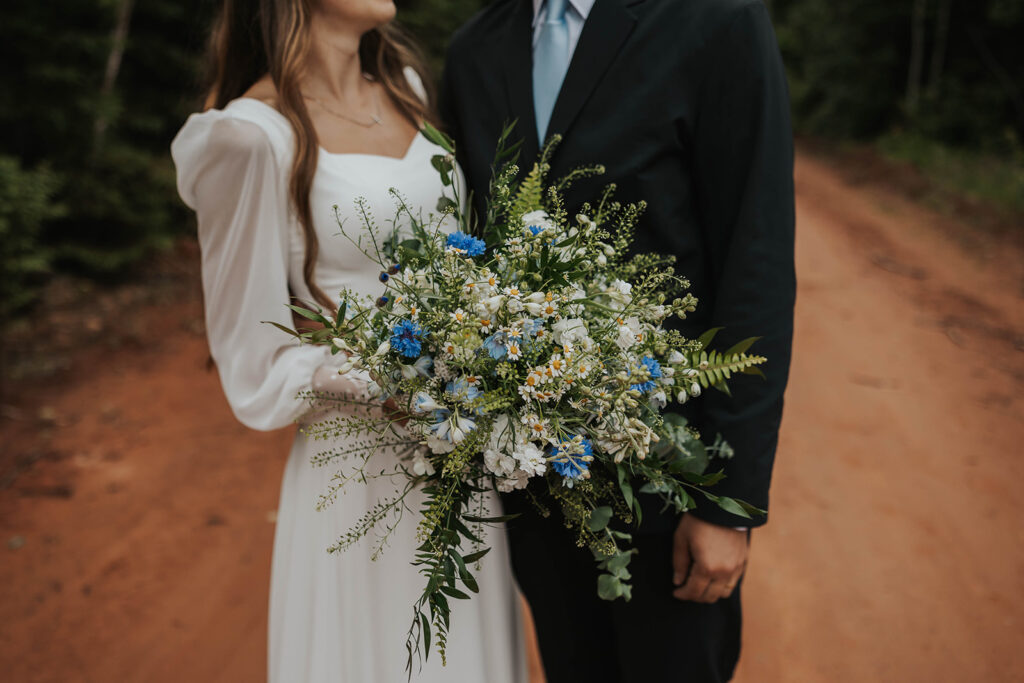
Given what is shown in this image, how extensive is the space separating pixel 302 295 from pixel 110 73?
20.7ft

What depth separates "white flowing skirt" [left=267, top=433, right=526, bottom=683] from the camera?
1.95m

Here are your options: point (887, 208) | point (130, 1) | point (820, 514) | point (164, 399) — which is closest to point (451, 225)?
point (820, 514)

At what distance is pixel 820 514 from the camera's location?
408cm

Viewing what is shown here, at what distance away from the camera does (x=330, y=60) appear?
2.25 m

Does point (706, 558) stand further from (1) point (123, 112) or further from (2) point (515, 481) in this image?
(1) point (123, 112)

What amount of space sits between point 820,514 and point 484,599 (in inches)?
110

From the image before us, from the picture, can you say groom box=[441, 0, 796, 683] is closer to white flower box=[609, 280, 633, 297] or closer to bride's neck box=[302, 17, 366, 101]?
white flower box=[609, 280, 633, 297]

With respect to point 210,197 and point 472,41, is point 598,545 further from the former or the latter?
point 472,41

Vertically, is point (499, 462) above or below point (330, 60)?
below

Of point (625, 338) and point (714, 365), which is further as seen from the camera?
point (714, 365)

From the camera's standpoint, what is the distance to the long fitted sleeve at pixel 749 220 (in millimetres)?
1695

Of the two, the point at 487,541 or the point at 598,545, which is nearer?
the point at 598,545

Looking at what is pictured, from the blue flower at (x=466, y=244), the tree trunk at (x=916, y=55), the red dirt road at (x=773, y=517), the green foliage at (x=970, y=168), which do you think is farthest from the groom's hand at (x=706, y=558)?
the tree trunk at (x=916, y=55)

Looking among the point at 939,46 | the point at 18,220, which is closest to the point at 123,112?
the point at 18,220
